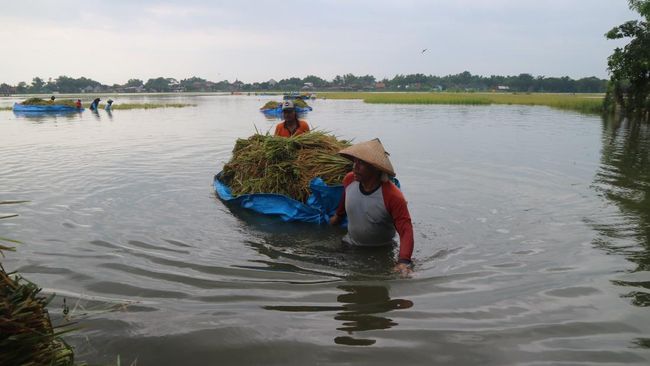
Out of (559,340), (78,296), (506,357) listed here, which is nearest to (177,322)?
(78,296)

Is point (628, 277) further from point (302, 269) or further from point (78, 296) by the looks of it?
point (78, 296)

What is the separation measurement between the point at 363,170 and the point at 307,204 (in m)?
1.65

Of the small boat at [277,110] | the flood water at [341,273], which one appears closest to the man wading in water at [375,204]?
the flood water at [341,273]

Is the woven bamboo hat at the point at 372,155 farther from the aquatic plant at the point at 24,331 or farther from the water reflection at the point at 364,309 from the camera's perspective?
the aquatic plant at the point at 24,331

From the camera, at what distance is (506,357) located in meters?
2.61

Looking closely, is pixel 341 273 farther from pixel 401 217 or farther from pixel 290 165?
pixel 290 165

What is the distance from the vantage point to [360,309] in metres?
3.26

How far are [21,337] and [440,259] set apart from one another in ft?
11.8

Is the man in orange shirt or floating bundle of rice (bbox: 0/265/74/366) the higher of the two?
the man in orange shirt

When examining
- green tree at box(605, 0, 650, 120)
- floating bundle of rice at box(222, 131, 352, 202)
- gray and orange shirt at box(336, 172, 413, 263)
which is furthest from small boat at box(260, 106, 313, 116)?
gray and orange shirt at box(336, 172, 413, 263)

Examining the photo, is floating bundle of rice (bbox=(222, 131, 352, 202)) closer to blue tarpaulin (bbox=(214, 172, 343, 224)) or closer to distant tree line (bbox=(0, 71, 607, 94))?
blue tarpaulin (bbox=(214, 172, 343, 224))

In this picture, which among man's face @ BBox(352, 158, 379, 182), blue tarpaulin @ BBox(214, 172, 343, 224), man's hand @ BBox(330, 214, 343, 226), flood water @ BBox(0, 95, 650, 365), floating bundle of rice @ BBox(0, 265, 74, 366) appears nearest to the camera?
floating bundle of rice @ BBox(0, 265, 74, 366)

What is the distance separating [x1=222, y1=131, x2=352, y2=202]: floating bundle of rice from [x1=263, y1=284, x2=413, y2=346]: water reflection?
2.00 metres

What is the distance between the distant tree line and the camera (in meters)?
109
